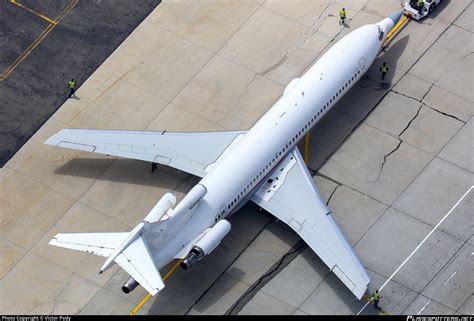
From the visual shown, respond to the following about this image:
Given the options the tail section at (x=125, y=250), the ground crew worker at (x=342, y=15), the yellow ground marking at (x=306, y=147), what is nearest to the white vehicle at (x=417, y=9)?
the ground crew worker at (x=342, y=15)

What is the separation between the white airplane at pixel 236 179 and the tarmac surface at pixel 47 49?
514 centimetres

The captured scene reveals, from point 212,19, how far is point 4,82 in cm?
1316

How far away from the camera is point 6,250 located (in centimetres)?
6462

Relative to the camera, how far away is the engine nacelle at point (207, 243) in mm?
60375

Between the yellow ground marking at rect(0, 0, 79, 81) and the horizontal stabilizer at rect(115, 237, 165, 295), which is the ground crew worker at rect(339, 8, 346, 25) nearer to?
the yellow ground marking at rect(0, 0, 79, 81)

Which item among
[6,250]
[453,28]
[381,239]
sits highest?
[453,28]

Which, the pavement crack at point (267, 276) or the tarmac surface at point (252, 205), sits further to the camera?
the tarmac surface at point (252, 205)

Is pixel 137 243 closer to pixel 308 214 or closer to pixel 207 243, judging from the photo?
pixel 207 243

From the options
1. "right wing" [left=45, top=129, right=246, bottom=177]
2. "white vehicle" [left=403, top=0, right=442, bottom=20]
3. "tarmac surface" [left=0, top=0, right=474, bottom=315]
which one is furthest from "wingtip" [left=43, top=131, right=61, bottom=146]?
"white vehicle" [left=403, top=0, right=442, bottom=20]

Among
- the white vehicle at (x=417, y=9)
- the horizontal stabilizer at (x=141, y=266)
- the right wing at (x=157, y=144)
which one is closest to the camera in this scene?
the horizontal stabilizer at (x=141, y=266)

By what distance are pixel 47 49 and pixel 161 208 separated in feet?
61.2

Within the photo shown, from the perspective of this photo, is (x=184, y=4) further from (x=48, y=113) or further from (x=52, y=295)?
(x=52, y=295)

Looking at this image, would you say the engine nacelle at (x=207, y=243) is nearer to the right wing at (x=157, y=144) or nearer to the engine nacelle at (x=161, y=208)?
the engine nacelle at (x=161, y=208)

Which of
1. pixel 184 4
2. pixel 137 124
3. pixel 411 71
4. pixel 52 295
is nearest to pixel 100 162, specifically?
pixel 137 124
